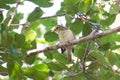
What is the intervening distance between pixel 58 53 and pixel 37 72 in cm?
49

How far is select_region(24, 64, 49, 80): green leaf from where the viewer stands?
2.25 metres

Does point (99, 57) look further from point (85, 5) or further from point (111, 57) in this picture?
point (85, 5)

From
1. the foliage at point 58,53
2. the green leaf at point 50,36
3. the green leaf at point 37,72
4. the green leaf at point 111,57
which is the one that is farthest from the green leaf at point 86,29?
the green leaf at point 37,72

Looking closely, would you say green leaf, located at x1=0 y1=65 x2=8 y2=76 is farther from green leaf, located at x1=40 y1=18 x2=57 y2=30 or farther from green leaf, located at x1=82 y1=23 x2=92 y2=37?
green leaf, located at x1=40 y1=18 x2=57 y2=30

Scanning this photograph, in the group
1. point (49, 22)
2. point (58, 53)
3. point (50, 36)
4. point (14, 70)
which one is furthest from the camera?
point (49, 22)

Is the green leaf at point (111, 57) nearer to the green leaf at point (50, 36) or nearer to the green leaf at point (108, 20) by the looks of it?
the green leaf at point (108, 20)

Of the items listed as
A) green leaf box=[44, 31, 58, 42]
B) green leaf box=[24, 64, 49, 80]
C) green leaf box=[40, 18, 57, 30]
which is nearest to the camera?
green leaf box=[24, 64, 49, 80]

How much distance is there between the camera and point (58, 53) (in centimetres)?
271

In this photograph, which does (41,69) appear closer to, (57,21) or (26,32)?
(26,32)

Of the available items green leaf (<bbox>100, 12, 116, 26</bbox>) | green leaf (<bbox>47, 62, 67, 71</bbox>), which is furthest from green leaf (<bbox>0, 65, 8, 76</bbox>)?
green leaf (<bbox>100, 12, 116, 26</bbox>)

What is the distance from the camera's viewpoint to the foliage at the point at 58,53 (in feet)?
7.06

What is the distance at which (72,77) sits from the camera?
8.55 feet

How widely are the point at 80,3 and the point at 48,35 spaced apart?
45cm

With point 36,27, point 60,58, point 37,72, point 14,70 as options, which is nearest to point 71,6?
point 60,58
